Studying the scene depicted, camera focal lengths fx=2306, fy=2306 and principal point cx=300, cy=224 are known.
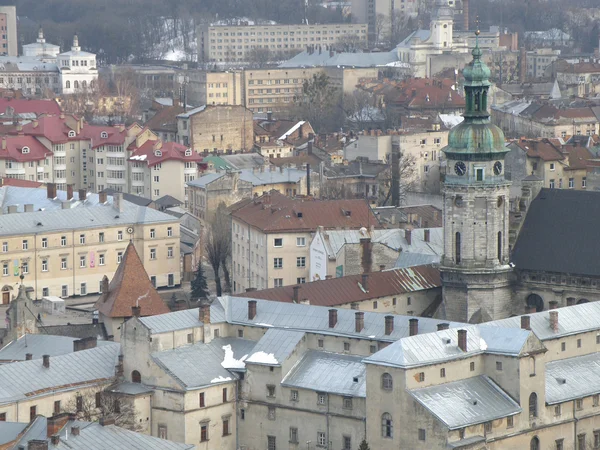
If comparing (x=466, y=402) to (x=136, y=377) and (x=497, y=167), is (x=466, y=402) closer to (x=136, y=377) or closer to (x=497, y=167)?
(x=136, y=377)

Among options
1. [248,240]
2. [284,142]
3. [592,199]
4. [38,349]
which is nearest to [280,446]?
[38,349]

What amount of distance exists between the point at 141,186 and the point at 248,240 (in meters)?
34.9

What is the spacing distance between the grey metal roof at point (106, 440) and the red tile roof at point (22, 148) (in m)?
80.8

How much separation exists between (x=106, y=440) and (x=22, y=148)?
84.8m

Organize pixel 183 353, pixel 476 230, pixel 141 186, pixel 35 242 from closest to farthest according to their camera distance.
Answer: pixel 183 353 < pixel 476 230 < pixel 35 242 < pixel 141 186

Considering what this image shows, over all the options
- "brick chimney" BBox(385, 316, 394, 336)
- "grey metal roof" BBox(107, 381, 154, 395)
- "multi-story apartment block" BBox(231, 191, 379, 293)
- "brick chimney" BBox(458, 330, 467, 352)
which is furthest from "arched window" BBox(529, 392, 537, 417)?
"multi-story apartment block" BBox(231, 191, 379, 293)

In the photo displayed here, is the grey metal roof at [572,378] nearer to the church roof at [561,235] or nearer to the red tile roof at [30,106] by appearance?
the church roof at [561,235]

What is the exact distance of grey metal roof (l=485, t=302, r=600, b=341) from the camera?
8781cm

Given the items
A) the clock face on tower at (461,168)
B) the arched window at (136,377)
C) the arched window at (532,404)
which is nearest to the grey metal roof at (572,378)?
the arched window at (532,404)

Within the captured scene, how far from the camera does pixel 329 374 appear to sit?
280 feet

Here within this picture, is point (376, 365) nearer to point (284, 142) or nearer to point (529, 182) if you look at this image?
point (529, 182)

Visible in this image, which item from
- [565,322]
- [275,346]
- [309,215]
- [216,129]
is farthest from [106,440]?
[216,129]

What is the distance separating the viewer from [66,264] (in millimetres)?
121188

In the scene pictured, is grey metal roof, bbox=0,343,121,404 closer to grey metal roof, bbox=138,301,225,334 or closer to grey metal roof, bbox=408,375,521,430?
grey metal roof, bbox=138,301,225,334
